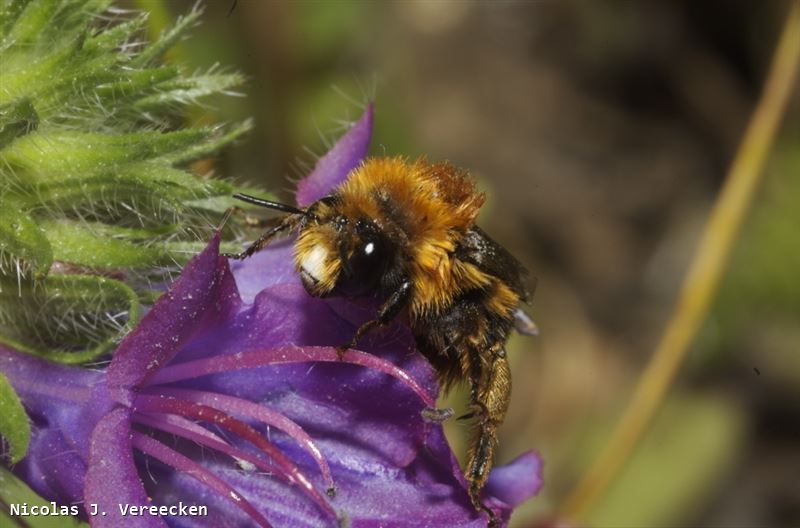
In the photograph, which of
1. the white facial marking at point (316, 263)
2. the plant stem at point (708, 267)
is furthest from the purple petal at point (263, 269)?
the plant stem at point (708, 267)

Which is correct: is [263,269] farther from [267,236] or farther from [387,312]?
[387,312]

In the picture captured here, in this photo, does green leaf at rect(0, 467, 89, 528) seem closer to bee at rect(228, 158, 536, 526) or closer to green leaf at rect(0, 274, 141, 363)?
green leaf at rect(0, 274, 141, 363)

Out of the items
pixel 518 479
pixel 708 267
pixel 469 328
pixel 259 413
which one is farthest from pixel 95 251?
pixel 708 267

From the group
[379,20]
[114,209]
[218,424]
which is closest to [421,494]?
[218,424]

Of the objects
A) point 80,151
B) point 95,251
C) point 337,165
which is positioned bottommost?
point 95,251

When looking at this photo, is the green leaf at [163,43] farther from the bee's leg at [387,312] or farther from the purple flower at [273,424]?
the bee's leg at [387,312]

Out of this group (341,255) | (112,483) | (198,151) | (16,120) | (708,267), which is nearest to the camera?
(112,483)
